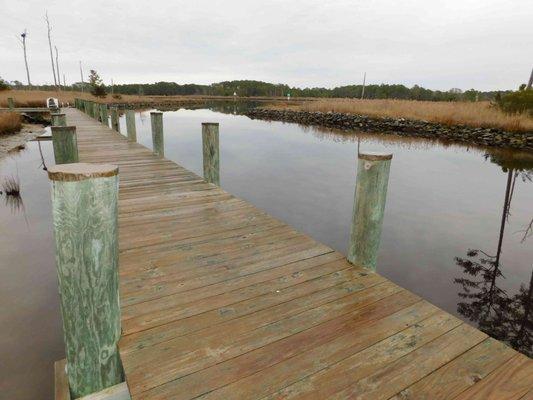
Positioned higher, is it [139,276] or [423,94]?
[423,94]

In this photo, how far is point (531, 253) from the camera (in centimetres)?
619

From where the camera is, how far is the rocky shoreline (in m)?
16.7

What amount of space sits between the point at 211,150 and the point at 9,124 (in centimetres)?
1727

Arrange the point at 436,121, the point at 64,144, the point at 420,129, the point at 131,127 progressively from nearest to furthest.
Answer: the point at 64,144, the point at 131,127, the point at 420,129, the point at 436,121

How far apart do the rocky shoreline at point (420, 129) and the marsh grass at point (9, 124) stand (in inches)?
812

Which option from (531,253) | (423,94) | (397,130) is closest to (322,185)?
(531,253)

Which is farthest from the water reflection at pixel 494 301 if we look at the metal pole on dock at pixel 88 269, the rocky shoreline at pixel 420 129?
the rocky shoreline at pixel 420 129

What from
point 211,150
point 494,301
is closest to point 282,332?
point 494,301

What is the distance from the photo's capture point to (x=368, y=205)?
10.0 feet

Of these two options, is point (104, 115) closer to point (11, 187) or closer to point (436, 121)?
point (11, 187)

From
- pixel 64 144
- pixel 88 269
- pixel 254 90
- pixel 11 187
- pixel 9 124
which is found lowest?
pixel 11 187

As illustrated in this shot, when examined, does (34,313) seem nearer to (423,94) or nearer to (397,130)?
(397,130)

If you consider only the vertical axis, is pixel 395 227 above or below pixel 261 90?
below

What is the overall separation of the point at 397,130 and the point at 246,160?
1277cm
